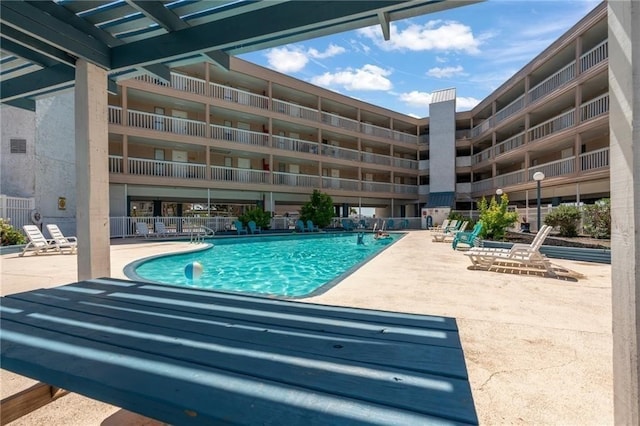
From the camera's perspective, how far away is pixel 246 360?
162 cm

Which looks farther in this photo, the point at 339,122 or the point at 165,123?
the point at 339,122

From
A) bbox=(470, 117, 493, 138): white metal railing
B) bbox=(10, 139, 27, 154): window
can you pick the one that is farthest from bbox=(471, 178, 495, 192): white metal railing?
bbox=(10, 139, 27, 154): window

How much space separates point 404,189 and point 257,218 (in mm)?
19186

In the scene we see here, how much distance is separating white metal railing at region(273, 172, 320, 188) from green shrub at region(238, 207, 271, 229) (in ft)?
12.6

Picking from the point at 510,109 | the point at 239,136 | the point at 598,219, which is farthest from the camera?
the point at 510,109

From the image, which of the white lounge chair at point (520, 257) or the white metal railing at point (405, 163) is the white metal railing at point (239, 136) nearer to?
the white metal railing at point (405, 163)

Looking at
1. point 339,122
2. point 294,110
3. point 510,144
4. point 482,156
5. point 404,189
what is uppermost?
point 294,110

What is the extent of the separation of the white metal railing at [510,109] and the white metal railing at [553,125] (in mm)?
2606

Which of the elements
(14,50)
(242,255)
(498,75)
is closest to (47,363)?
(14,50)

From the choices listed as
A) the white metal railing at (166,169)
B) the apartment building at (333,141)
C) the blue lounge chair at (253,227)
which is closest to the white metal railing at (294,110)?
the apartment building at (333,141)

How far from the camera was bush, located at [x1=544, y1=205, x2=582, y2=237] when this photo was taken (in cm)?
1447

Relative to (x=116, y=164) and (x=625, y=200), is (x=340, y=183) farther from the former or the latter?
(x=625, y=200)

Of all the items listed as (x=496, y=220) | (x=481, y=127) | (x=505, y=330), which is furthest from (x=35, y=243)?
(x=481, y=127)

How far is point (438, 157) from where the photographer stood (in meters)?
35.1
